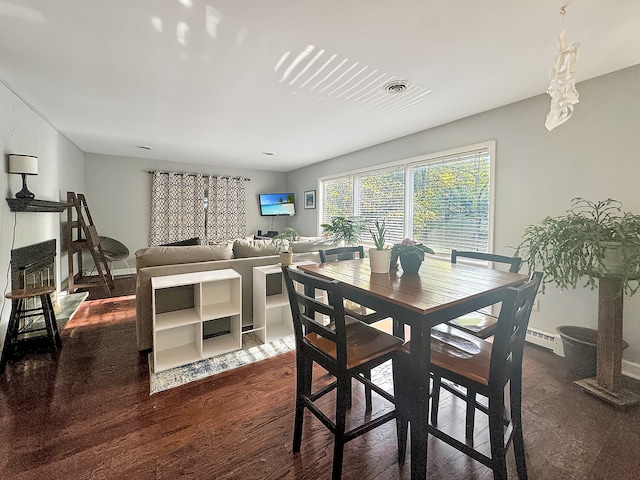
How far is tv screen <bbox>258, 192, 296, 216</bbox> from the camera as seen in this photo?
6859mm

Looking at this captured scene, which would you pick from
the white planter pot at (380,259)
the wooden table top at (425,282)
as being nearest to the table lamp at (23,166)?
the wooden table top at (425,282)

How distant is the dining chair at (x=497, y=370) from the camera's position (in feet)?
3.64

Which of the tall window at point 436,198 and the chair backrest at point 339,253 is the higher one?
the tall window at point 436,198

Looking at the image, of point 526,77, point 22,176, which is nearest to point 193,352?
point 22,176

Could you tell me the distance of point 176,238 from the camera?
6.03 meters

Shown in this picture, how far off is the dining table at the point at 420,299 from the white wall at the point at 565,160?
1.49 metres

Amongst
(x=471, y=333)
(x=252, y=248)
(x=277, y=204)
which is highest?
(x=277, y=204)

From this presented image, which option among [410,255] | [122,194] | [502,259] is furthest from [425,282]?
[122,194]

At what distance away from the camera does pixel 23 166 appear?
8.27ft

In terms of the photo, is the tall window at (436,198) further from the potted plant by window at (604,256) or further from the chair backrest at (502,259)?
the chair backrest at (502,259)

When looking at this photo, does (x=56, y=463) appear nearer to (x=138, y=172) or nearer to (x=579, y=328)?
(x=579, y=328)

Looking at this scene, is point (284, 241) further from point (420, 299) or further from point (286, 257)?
point (420, 299)

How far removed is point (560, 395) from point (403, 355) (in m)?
1.45

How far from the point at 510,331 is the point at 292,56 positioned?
2.13m
